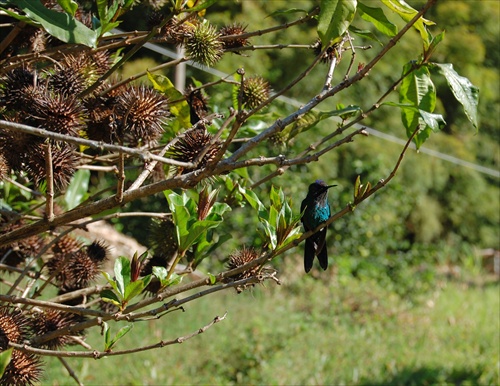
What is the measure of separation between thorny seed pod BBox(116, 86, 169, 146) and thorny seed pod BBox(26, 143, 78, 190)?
0.13 m

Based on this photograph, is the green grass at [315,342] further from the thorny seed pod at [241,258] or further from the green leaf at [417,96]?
the green leaf at [417,96]

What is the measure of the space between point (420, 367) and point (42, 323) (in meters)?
4.20

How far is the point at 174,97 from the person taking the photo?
1.82 metres

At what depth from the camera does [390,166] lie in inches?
368

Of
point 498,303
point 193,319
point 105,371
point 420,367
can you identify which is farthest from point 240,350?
point 498,303

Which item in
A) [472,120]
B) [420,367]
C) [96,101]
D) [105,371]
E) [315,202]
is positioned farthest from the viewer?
[420,367]

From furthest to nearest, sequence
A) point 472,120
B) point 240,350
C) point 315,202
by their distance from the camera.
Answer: point 240,350 < point 315,202 < point 472,120

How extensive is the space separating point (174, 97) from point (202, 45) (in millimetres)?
179

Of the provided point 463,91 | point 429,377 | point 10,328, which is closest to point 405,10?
point 463,91

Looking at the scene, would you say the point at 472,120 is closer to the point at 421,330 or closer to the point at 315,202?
the point at 315,202

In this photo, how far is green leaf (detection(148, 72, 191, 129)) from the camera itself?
1.78 meters

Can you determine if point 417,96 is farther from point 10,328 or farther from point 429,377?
point 429,377

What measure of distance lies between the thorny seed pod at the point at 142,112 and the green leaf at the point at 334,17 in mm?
506

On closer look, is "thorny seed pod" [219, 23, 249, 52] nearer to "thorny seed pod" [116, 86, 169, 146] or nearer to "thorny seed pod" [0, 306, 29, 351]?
"thorny seed pod" [116, 86, 169, 146]
